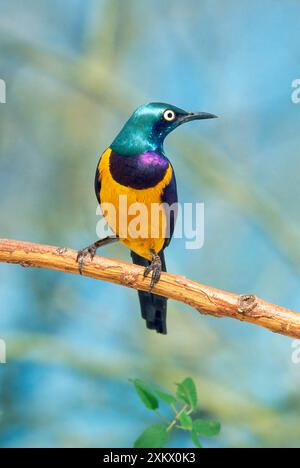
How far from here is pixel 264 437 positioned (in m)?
2.26

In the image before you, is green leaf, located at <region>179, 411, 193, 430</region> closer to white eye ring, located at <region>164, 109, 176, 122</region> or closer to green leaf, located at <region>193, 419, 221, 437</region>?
green leaf, located at <region>193, 419, 221, 437</region>

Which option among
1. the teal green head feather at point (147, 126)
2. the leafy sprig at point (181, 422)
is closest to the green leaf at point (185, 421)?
the leafy sprig at point (181, 422)

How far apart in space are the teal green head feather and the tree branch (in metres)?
0.32

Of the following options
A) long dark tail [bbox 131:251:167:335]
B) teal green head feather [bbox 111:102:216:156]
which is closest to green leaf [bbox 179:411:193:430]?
long dark tail [bbox 131:251:167:335]

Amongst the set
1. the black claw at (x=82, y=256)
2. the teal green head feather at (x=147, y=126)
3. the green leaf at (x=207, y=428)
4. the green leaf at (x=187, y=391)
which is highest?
the teal green head feather at (x=147, y=126)

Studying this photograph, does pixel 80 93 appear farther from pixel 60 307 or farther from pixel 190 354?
pixel 190 354

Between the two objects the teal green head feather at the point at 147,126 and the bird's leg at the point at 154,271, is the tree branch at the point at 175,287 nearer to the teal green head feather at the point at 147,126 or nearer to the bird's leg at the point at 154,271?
the bird's leg at the point at 154,271

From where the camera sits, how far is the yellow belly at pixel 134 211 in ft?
5.67

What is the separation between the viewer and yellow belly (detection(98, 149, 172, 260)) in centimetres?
173

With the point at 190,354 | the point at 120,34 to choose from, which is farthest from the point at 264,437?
the point at 120,34

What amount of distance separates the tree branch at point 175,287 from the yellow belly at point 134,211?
0.13 metres

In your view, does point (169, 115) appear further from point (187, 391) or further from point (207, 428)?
point (207, 428)

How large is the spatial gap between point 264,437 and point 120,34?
1.58 metres
